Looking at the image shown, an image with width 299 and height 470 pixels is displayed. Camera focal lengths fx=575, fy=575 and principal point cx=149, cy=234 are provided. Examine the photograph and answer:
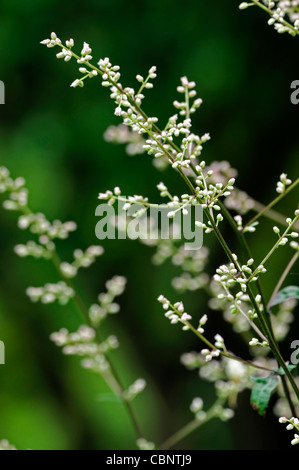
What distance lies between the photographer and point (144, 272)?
8.08 ft

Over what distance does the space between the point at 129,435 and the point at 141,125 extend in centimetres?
204

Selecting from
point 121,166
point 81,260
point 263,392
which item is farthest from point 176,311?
point 121,166

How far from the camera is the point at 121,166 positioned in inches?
89.4

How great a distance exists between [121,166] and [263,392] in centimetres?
170

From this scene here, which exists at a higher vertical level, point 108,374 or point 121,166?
point 121,166

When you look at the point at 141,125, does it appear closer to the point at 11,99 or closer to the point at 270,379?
the point at 270,379

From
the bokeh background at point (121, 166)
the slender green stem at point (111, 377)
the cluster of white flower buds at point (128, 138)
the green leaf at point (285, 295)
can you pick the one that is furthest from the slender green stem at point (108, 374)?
the bokeh background at point (121, 166)

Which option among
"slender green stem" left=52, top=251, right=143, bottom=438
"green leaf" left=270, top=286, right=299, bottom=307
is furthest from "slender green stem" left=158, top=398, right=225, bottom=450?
"green leaf" left=270, top=286, right=299, bottom=307

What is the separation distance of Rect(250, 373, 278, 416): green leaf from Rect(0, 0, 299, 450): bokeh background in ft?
4.42

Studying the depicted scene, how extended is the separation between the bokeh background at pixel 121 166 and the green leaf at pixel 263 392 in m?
1.35

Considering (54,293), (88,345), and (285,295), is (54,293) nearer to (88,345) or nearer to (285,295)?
(88,345)

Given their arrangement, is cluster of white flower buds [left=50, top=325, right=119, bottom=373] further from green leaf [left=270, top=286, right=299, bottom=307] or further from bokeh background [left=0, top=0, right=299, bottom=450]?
bokeh background [left=0, top=0, right=299, bottom=450]

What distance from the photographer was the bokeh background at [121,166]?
2109mm

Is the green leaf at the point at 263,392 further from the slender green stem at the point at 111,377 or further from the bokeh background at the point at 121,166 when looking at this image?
the bokeh background at the point at 121,166
